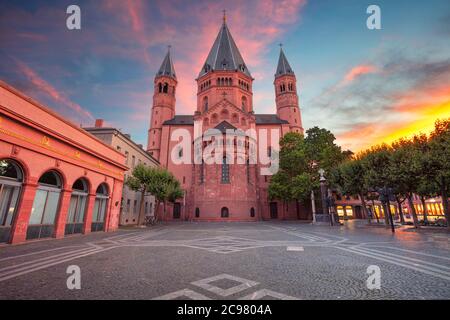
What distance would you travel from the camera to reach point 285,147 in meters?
38.3

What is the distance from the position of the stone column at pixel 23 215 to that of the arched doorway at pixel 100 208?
6575mm

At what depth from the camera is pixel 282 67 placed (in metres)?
58.1

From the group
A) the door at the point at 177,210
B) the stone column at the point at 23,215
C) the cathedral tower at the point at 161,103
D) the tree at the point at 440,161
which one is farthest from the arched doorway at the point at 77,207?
the cathedral tower at the point at 161,103

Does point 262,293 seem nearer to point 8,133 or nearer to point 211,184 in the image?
point 8,133

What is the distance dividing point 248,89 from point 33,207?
166ft

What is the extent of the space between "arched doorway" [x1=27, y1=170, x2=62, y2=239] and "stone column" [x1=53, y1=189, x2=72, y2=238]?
21cm

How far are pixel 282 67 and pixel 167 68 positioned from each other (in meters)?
31.7

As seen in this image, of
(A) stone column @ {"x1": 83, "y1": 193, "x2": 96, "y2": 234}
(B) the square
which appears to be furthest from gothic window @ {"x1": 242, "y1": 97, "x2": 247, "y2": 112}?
(B) the square

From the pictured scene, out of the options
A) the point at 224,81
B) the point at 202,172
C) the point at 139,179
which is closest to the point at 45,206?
the point at 139,179

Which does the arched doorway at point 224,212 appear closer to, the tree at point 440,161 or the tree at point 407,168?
the tree at point 407,168

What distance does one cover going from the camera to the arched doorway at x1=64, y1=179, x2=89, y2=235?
605 inches

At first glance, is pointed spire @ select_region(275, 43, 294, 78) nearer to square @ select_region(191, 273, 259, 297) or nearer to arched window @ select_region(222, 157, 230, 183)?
arched window @ select_region(222, 157, 230, 183)

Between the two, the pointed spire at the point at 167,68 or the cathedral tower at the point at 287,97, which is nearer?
the cathedral tower at the point at 287,97

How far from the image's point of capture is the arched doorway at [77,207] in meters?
15.4
